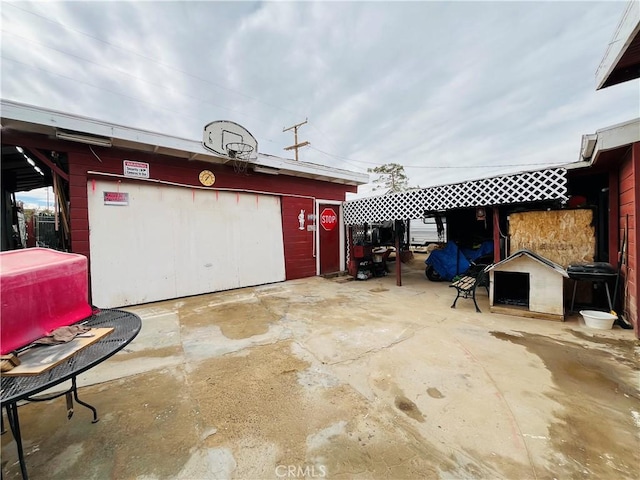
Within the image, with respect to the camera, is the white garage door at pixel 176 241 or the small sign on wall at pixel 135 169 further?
the small sign on wall at pixel 135 169

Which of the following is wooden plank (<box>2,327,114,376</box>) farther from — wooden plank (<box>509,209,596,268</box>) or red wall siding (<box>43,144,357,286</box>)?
wooden plank (<box>509,209,596,268</box>)

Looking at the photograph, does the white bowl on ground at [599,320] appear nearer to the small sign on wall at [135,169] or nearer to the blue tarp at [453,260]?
the blue tarp at [453,260]

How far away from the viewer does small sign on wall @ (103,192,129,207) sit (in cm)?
465

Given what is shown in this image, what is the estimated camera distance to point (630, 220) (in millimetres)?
3363

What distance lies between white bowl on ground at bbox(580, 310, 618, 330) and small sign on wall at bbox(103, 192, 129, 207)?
8.05m

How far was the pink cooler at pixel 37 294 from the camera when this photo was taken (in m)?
1.31

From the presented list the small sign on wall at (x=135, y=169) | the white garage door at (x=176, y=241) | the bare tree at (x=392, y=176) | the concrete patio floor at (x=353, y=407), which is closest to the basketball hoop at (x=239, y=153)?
the white garage door at (x=176, y=241)

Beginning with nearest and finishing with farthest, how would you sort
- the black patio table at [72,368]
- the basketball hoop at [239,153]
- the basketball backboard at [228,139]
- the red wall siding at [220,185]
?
the black patio table at [72,368]
the red wall siding at [220,185]
the basketball backboard at [228,139]
the basketball hoop at [239,153]

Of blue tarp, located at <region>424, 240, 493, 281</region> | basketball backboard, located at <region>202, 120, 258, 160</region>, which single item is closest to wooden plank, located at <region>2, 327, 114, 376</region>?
basketball backboard, located at <region>202, 120, 258, 160</region>

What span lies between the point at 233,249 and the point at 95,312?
13.8 ft

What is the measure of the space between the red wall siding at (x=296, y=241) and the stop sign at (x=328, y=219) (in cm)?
50

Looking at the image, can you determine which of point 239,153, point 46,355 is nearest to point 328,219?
point 239,153

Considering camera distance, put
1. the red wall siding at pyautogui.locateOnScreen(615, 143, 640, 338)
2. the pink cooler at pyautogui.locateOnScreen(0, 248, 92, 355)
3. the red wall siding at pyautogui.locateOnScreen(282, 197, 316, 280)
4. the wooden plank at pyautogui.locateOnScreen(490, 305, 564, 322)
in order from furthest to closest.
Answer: the red wall siding at pyautogui.locateOnScreen(282, 197, 316, 280), the wooden plank at pyautogui.locateOnScreen(490, 305, 564, 322), the red wall siding at pyautogui.locateOnScreen(615, 143, 640, 338), the pink cooler at pyautogui.locateOnScreen(0, 248, 92, 355)

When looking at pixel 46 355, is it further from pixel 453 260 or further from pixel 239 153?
pixel 453 260
